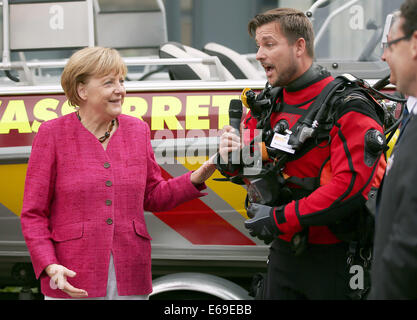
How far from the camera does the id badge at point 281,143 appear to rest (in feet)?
6.99

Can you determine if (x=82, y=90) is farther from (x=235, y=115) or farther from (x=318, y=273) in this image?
(x=318, y=273)

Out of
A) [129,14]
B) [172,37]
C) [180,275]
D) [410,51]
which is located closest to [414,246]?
[410,51]

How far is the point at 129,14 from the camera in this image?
486 centimetres

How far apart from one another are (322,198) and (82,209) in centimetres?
84

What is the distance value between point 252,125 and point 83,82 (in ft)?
2.31

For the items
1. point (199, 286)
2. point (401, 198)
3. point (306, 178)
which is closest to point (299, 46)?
point (306, 178)

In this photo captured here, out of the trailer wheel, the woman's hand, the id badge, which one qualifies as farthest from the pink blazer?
the trailer wheel

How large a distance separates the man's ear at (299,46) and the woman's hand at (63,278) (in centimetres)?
112

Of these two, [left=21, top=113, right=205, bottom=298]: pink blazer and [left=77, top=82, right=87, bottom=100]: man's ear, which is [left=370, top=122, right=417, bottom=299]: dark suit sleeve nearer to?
[left=21, top=113, right=205, bottom=298]: pink blazer

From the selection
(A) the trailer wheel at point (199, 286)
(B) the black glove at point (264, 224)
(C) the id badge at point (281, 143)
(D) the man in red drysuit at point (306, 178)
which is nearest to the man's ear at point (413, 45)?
(D) the man in red drysuit at point (306, 178)

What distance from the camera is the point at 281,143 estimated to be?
216cm

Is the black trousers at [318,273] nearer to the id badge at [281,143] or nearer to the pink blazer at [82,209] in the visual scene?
the id badge at [281,143]

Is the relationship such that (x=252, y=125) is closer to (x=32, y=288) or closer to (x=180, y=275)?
(x=180, y=275)

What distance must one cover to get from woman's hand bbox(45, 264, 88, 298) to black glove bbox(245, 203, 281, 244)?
0.63m
